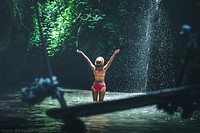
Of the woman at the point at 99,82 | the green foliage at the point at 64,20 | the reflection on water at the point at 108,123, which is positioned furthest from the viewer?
the green foliage at the point at 64,20

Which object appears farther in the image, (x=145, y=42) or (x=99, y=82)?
(x=145, y=42)

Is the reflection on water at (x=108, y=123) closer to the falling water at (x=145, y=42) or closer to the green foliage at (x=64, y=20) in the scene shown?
the falling water at (x=145, y=42)

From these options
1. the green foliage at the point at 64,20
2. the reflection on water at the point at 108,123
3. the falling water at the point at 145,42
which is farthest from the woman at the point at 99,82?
the green foliage at the point at 64,20

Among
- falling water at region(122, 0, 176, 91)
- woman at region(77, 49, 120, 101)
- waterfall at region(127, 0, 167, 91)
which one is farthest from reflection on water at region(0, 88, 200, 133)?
waterfall at region(127, 0, 167, 91)

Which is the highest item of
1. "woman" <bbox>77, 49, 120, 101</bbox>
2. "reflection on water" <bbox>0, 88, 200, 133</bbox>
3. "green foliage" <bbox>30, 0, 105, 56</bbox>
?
"green foliage" <bbox>30, 0, 105, 56</bbox>

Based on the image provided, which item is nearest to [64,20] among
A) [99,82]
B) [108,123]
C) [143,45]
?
[143,45]

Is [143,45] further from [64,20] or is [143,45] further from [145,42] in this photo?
[64,20]

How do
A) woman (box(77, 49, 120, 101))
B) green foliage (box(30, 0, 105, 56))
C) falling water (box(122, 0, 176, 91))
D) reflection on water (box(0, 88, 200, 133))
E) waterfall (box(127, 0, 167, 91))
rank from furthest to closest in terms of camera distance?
green foliage (box(30, 0, 105, 56)), waterfall (box(127, 0, 167, 91)), falling water (box(122, 0, 176, 91)), woman (box(77, 49, 120, 101)), reflection on water (box(0, 88, 200, 133))

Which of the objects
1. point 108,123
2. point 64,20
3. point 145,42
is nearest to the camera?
point 108,123

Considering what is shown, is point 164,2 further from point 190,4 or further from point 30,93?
point 30,93

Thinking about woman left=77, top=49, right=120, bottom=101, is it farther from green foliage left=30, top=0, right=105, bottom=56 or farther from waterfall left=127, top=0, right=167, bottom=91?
green foliage left=30, top=0, right=105, bottom=56

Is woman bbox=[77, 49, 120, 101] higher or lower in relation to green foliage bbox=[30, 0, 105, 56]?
lower

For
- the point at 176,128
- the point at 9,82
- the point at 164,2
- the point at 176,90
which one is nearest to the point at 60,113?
the point at 176,90

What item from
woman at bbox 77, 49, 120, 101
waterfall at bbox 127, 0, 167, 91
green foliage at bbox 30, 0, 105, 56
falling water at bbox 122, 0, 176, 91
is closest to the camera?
woman at bbox 77, 49, 120, 101
